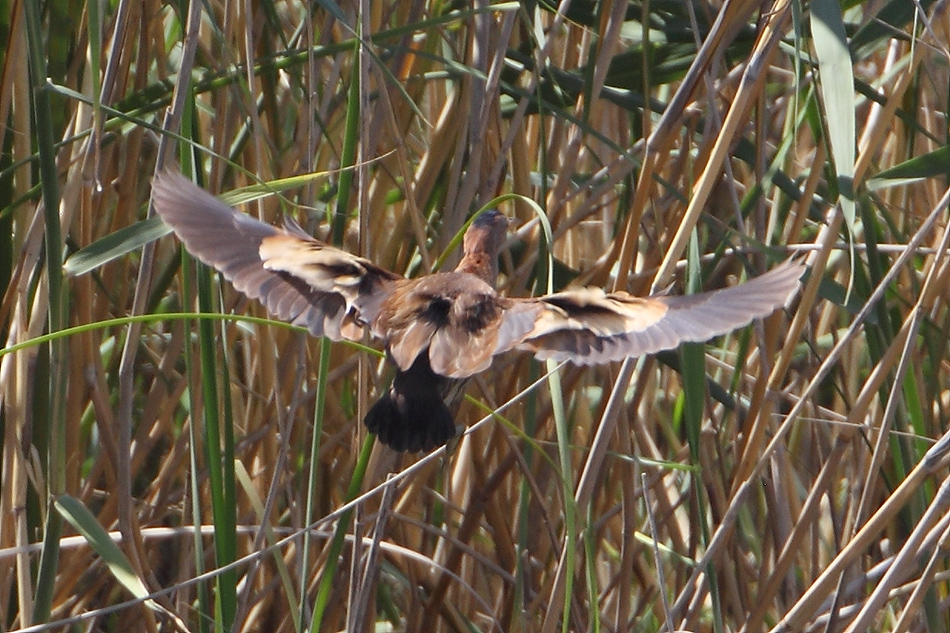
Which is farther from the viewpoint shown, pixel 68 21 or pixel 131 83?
pixel 131 83

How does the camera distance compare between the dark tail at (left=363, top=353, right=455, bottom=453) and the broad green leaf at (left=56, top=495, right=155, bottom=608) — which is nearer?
the broad green leaf at (left=56, top=495, right=155, bottom=608)

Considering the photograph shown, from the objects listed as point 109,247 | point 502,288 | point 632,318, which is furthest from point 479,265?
point 109,247

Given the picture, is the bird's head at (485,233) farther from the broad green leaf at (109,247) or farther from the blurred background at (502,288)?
the broad green leaf at (109,247)

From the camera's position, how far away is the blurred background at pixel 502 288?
1.36 m

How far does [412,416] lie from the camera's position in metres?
1.38

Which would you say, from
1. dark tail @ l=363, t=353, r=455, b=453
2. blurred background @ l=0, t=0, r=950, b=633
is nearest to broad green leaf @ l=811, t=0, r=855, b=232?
blurred background @ l=0, t=0, r=950, b=633

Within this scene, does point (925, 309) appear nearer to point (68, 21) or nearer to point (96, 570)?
point (68, 21)

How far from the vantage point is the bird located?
1336mm

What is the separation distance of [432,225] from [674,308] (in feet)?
2.00

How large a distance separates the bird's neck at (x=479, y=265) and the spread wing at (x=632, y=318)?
0.87 ft

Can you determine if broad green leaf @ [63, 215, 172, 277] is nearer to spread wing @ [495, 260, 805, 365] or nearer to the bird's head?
spread wing @ [495, 260, 805, 365]

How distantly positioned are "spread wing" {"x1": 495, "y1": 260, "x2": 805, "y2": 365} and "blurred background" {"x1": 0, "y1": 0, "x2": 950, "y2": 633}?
0.18ft

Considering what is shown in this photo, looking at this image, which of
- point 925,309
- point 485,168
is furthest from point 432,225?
point 925,309

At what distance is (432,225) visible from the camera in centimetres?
188
